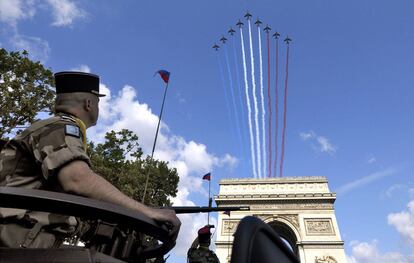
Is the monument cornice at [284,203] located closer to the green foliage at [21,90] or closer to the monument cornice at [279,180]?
the monument cornice at [279,180]

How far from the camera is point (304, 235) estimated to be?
31109 mm

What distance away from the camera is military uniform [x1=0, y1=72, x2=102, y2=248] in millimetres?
1535

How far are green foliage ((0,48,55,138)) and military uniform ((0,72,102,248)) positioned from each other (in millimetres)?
14139

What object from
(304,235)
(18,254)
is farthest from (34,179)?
(304,235)

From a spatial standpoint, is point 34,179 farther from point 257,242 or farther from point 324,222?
point 324,222

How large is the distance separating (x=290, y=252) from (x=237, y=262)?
0.36 metres

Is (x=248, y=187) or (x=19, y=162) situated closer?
(x=19, y=162)

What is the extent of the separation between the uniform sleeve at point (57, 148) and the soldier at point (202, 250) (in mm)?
4217

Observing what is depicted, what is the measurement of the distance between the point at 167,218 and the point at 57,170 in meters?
0.58

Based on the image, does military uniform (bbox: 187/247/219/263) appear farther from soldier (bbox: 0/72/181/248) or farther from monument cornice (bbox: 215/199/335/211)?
monument cornice (bbox: 215/199/335/211)

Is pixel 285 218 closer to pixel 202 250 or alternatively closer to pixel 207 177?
pixel 207 177

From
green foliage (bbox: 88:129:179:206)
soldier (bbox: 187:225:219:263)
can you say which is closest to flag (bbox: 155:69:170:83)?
green foliage (bbox: 88:129:179:206)

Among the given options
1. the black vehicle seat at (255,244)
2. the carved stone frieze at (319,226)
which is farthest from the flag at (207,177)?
the black vehicle seat at (255,244)

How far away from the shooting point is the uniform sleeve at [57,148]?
1.50 meters
